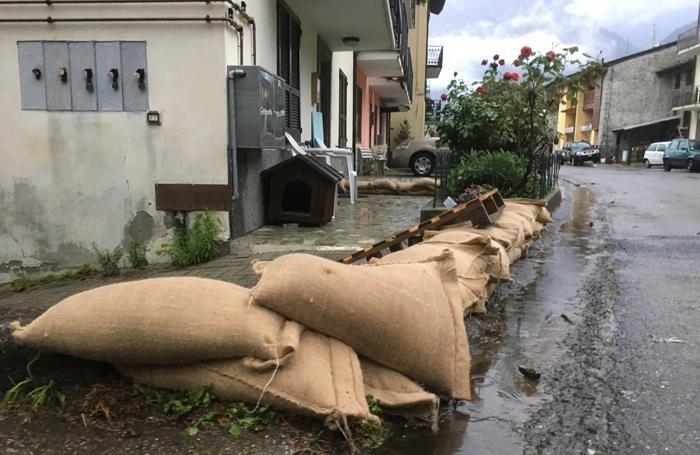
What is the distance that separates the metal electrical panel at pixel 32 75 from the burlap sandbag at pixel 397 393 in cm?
518

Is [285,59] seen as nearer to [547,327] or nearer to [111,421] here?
[547,327]

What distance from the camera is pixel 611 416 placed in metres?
2.56

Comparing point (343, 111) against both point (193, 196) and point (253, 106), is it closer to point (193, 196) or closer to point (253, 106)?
point (253, 106)

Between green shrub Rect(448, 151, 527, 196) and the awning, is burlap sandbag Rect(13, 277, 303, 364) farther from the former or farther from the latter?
the awning

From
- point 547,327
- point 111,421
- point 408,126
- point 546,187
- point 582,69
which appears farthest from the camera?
point 408,126

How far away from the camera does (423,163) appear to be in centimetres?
1708

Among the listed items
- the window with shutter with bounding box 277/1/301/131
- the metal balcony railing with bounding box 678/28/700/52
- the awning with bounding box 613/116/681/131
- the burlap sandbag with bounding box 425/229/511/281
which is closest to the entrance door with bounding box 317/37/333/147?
the window with shutter with bounding box 277/1/301/131

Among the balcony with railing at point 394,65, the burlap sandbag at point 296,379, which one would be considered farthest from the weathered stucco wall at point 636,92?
the burlap sandbag at point 296,379

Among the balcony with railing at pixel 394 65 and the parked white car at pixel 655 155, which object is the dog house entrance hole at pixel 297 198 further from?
the parked white car at pixel 655 155

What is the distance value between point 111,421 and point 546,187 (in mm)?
9323

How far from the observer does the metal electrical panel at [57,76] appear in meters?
5.84

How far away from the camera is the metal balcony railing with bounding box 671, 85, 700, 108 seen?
115 feet

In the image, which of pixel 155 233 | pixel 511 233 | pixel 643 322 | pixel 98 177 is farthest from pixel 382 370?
pixel 98 177

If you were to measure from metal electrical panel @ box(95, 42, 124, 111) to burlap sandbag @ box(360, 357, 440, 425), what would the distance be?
4.64m
